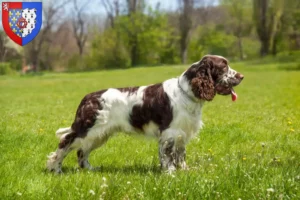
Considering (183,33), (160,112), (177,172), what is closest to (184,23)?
(183,33)

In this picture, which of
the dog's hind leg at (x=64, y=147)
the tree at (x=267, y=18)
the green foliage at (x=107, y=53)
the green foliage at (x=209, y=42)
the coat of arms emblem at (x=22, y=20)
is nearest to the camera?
the coat of arms emblem at (x=22, y=20)

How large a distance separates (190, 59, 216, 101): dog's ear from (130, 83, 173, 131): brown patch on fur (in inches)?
16.5

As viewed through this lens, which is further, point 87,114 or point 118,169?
point 87,114

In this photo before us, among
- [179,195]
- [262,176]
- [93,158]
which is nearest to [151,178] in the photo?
[179,195]

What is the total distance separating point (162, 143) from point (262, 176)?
1674 mm

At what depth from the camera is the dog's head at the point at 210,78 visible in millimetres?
6039

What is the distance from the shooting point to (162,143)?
20.1 feet

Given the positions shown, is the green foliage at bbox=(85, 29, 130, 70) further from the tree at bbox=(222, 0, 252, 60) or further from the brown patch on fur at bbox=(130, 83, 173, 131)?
the brown patch on fur at bbox=(130, 83, 173, 131)

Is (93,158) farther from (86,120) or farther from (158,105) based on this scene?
(158,105)

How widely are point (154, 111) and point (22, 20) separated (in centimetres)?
210

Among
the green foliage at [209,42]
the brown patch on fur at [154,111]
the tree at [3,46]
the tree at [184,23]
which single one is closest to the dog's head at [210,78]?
the brown patch on fur at [154,111]

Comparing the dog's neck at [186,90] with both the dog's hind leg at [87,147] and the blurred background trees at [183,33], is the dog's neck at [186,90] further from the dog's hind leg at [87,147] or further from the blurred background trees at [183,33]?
the blurred background trees at [183,33]

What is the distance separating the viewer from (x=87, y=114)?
6.28 metres

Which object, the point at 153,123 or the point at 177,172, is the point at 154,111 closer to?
the point at 153,123
